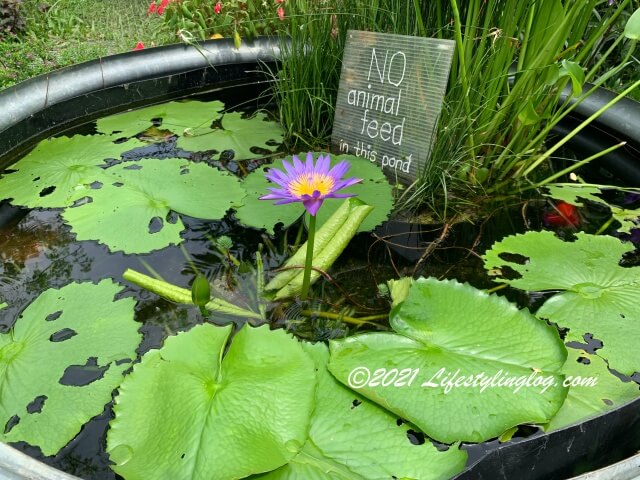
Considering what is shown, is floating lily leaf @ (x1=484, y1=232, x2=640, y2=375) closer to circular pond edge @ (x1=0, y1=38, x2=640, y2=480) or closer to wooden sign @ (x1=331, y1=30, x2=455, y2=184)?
circular pond edge @ (x1=0, y1=38, x2=640, y2=480)

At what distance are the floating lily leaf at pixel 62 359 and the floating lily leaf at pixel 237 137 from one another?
2.00 ft

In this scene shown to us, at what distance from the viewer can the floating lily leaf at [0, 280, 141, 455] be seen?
0.67 meters

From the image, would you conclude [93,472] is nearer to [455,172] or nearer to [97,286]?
[97,286]

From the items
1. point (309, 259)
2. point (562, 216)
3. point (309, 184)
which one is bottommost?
point (562, 216)

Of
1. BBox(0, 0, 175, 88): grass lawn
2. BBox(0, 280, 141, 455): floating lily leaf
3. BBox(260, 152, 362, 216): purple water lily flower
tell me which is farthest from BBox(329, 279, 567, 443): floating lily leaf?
BBox(0, 0, 175, 88): grass lawn

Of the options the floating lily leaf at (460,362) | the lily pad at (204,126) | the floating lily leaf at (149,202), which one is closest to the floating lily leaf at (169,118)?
the lily pad at (204,126)

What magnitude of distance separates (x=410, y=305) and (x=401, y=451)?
249mm

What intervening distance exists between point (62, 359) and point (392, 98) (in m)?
0.92

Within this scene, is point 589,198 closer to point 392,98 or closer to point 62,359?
point 392,98

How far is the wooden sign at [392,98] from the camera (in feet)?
3.59

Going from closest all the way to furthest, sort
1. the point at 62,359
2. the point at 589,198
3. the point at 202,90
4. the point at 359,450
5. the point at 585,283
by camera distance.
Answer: the point at 359,450 → the point at 62,359 → the point at 585,283 → the point at 589,198 → the point at 202,90

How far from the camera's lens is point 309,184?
77cm

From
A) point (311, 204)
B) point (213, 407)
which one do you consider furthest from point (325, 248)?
point (213, 407)

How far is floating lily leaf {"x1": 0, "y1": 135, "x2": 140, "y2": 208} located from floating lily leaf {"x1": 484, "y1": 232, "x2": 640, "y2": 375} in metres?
1.02
